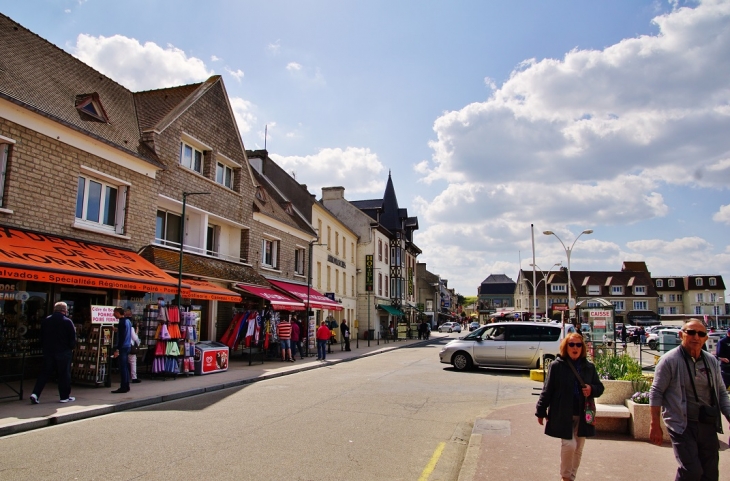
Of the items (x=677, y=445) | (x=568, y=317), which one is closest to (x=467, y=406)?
(x=677, y=445)

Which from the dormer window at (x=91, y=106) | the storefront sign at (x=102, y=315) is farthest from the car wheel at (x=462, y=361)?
the dormer window at (x=91, y=106)

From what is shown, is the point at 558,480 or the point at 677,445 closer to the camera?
the point at 677,445

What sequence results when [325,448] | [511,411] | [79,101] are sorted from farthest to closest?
1. [79,101]
2. [511,411]
3. [325,448]

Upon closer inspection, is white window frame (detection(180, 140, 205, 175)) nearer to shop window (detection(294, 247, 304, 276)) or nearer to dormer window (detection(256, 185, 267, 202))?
dormer window (detection(256, 185, 267, 202))

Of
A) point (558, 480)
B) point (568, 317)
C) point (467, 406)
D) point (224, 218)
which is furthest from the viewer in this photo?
point (568, 317)

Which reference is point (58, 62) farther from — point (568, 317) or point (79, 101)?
point (568, 317)

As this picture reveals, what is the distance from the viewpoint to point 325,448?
6.84 metres

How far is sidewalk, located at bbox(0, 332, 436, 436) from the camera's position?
8.27 metres

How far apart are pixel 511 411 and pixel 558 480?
156 inches

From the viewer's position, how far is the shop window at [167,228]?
17.4m

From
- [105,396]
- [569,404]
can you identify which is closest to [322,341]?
[105,396]

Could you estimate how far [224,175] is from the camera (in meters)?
21.3

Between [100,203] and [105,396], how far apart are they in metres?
6.16

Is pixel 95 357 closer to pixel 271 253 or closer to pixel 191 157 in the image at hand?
pixel 191 157
